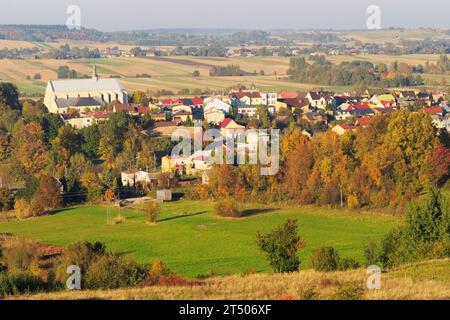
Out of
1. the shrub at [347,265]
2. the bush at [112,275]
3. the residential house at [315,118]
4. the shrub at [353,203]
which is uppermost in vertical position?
the bush at [112,275]

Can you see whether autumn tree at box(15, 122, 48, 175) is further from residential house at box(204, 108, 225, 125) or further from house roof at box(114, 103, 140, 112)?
residential house at box(204, 108, 225, 125)

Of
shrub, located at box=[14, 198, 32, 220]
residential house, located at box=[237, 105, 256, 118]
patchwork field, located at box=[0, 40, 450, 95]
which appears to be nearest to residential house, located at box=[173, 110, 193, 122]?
residential house, located at box=[237, 105, 256, 118]

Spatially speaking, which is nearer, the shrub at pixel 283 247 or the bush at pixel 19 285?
the bush at pixel 19 285

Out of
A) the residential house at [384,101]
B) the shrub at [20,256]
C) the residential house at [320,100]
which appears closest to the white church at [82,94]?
the residential house at [320,100]

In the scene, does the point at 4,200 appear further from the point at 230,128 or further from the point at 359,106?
the point at 359,106

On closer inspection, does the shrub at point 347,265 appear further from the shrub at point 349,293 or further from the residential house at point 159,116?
the residential house at point 159,116

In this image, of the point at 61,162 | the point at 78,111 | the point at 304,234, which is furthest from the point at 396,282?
the point at 78,111
